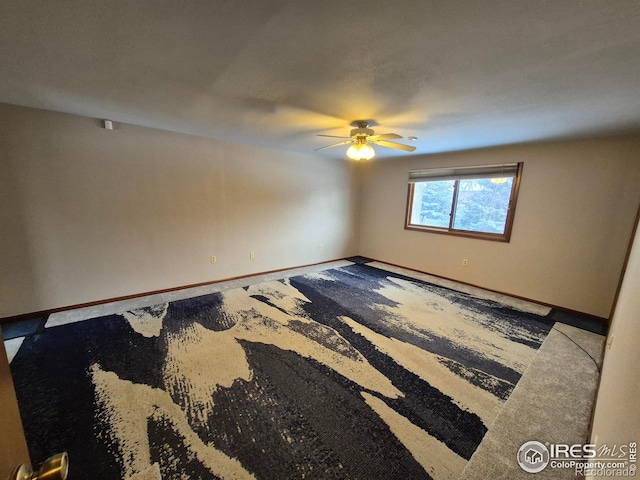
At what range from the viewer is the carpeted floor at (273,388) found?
139 centimetres

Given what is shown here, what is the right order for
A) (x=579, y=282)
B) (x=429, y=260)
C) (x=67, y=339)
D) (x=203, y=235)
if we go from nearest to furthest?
(x=67, y=339) < (x=579, y=282) < (x=203, y=235) < (x=429, y=260)

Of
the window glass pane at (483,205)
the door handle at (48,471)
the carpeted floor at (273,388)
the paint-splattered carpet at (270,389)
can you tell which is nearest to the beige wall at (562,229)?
the window glass pane at (483,205)

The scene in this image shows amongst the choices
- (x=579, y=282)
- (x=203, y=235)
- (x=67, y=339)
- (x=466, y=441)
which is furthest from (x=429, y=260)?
(x=67, y=339)

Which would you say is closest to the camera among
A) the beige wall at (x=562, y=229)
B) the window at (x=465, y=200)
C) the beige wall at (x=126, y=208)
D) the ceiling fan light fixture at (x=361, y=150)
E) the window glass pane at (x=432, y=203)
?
the beige wall at (x=126, y=208)

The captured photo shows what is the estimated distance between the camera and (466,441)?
1.52 metres

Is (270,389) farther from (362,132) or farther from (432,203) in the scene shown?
(432,203)

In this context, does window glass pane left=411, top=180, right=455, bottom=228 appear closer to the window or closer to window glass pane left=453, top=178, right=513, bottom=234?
the window

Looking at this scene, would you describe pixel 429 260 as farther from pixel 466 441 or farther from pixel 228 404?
pixel 228 404

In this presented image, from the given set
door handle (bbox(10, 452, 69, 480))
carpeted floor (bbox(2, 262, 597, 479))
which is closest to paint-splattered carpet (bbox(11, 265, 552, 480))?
carpeted floor (bbox(2, 262, 597, 479))

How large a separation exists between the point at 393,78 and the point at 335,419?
2305mm

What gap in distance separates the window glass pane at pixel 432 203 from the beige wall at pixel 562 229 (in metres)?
0.33

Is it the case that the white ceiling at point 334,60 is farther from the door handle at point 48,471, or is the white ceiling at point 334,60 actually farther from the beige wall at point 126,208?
the door handle at point 48,471

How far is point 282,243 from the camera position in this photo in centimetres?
475

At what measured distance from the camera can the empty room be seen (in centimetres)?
132
